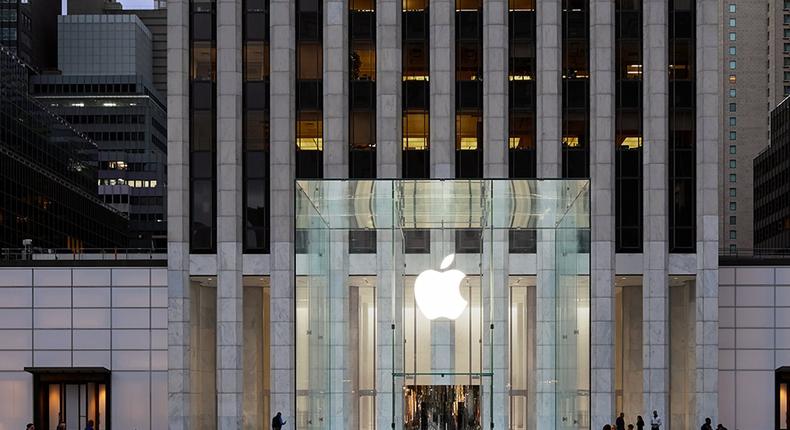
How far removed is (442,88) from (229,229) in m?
12.0

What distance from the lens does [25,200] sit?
351 ft

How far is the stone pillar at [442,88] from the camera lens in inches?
2008

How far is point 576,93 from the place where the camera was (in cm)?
5081

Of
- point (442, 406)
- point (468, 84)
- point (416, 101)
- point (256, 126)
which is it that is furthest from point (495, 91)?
point (442, 406)

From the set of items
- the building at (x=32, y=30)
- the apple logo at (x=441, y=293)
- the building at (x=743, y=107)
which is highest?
the building at (x=32, y=30)

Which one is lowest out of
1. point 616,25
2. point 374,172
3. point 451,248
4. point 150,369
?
point 150,369

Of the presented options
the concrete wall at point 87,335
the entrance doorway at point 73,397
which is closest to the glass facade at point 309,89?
the concrete wall at point 87,335

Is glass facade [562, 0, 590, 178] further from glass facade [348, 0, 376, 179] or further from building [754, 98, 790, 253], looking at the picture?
building [754, 98, 790, 253]

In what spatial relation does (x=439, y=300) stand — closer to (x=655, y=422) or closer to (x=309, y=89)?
(x=655, y=422)

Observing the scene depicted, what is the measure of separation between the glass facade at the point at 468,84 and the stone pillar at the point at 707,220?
1015cm

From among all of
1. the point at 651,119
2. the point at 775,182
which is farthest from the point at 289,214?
the point at 775,182

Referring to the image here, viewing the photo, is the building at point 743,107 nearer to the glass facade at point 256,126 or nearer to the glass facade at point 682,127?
the glass facade at point 682,127

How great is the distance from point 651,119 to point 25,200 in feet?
245

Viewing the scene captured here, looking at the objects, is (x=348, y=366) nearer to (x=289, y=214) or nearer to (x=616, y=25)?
(x=289, y=214)
